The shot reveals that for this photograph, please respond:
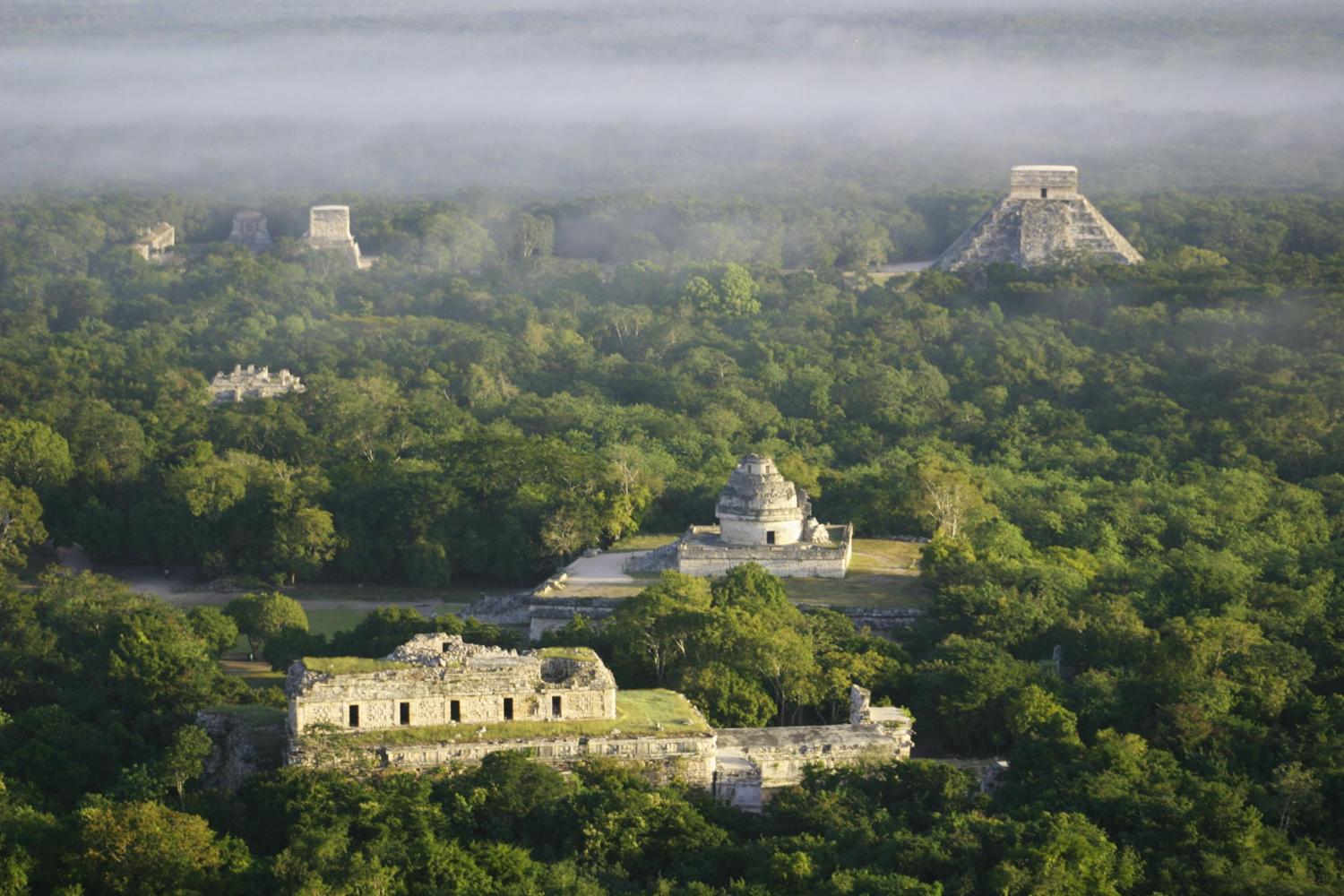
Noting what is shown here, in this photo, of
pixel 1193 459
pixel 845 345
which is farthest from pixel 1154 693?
pixel 845 345

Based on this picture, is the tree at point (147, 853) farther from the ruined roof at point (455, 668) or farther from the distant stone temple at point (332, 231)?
the distant stone temple at point (332, 231)

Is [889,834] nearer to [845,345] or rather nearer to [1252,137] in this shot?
[845,345]

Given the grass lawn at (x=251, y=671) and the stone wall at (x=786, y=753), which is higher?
the stone wall at (x=786, y=753)

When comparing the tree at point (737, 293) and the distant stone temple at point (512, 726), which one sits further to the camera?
the tree at point (737, 293)

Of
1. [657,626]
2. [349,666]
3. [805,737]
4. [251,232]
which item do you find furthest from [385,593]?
[251,232]

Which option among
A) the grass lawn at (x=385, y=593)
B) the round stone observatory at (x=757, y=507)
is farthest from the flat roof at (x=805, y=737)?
the grass lawn at (x=385, y=593)

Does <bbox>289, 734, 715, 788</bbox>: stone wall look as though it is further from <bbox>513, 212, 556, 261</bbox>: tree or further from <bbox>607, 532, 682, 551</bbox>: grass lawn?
<bbox>513, 212, 556, 261</bbox>: tree
